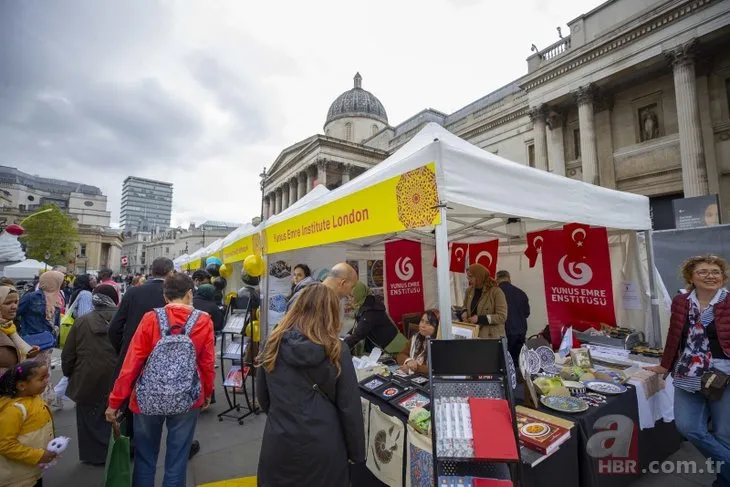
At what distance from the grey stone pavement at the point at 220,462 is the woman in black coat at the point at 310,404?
5.98 ft

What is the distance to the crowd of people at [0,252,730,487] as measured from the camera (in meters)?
1.72

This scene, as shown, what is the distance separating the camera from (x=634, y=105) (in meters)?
16.6

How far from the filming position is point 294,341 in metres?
1.71

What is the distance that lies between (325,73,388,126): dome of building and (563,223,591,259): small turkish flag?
41.4 m

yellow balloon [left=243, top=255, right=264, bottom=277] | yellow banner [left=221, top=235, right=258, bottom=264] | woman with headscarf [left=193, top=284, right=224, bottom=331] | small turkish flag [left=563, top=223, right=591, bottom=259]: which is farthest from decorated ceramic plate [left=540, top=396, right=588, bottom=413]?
yellow banner [left=221, top=235, right=258, bottom=264]

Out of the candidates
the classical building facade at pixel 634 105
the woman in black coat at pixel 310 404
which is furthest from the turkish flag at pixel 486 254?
the classical building facade at pixel 634 105

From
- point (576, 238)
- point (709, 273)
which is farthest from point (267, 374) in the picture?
point (576, 238)

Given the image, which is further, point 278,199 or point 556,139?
point 278,199

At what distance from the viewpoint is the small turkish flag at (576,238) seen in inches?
195

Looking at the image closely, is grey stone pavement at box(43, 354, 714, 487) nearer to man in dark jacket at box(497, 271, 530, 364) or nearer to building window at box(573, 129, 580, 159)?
man in dark jacket at box(497, 271, 530, 364)

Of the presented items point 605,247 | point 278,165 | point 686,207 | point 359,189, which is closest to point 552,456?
point 359,189

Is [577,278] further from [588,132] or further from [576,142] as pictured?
[576,142]

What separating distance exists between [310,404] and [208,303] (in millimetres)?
3512

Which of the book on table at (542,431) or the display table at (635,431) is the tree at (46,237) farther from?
the display table at (635,431)
